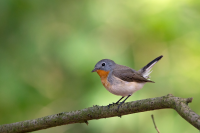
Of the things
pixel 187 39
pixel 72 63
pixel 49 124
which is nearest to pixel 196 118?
pixel 49 124

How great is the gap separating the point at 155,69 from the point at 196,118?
8.04ft

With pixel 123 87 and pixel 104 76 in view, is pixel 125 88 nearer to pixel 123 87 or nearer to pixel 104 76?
pixel 123 87

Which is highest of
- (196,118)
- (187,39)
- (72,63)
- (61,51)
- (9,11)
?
(9,11)

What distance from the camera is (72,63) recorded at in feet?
14.4

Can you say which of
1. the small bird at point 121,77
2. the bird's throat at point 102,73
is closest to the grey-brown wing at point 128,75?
the small bird at point 121,77

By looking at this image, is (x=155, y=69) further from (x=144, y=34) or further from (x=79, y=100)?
(x=79, y=100)

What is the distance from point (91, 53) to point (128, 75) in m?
0.82

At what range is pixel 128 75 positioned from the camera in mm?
4066

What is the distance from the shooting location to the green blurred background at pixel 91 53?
3920 millimetres

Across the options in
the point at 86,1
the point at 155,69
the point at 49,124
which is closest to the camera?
the point at 49,124

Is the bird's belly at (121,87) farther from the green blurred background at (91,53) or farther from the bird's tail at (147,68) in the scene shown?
the bird's tail at (147,68)

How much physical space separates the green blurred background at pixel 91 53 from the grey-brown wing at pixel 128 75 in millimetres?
149

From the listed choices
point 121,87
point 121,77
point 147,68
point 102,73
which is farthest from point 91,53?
point 147,68

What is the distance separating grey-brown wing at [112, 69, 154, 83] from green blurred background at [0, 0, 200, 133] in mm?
149
